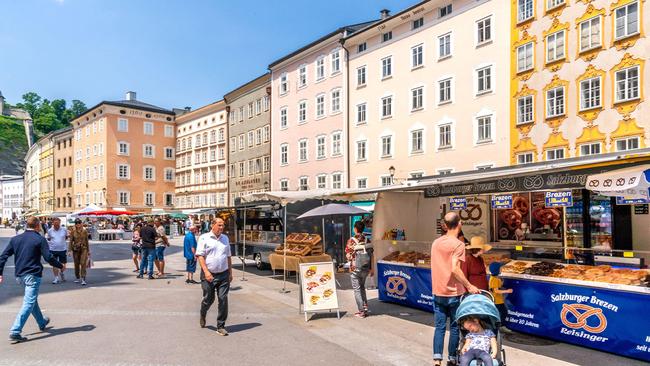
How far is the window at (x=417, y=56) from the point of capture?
30.0m

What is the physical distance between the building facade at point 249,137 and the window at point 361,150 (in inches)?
519

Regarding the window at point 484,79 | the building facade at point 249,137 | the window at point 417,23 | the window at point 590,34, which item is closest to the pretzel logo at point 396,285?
the window at point 590,34

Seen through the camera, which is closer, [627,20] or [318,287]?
[318,287]

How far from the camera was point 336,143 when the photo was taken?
36.8 meters

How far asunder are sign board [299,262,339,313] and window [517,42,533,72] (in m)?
18.3

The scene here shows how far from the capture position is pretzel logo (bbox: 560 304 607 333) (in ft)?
23.8

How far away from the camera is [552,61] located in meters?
22.9

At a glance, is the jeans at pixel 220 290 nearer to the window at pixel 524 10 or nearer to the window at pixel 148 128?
the window at pixel 524 10

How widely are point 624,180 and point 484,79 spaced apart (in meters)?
20.3

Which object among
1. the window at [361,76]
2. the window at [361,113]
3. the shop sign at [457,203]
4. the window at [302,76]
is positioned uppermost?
the window at [302,76]

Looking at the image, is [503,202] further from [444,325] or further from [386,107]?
[386,107]

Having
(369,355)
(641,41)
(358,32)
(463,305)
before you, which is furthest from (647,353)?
(358,32)

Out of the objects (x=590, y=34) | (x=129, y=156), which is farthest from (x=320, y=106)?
(x=129, y=156)

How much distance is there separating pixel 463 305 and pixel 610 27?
19941 millimetres
